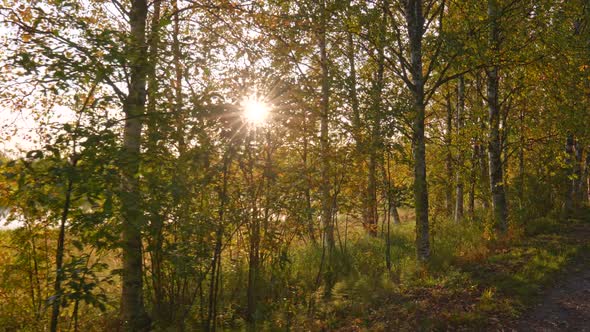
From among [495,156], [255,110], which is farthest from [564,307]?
[255,110]

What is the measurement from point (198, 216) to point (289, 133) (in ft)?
7.49

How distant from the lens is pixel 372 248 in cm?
1120

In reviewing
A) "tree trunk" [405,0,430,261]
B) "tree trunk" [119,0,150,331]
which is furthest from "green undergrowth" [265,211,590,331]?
"tree trunk" [119,0,150,331]

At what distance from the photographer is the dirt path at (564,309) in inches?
227

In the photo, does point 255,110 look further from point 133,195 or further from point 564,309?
point 564,309

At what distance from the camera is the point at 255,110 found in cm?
542

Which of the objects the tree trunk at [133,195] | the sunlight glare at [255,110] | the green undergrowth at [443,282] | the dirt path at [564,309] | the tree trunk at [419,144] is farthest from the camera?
the tree trunk at [419,144]

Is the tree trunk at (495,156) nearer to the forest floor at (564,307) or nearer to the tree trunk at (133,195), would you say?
the forest floor at (564,307)


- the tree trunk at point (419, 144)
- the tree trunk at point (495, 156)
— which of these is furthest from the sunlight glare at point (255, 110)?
the tree trunk at point (495, 156)

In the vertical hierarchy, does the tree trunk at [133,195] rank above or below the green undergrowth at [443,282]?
above

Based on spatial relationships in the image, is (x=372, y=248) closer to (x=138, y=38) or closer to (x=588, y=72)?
(x=588, y=72)

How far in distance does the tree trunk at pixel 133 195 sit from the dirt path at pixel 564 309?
5754 millimetres

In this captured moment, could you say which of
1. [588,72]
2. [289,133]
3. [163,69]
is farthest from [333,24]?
[588,72]

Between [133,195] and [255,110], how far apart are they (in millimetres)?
2392
